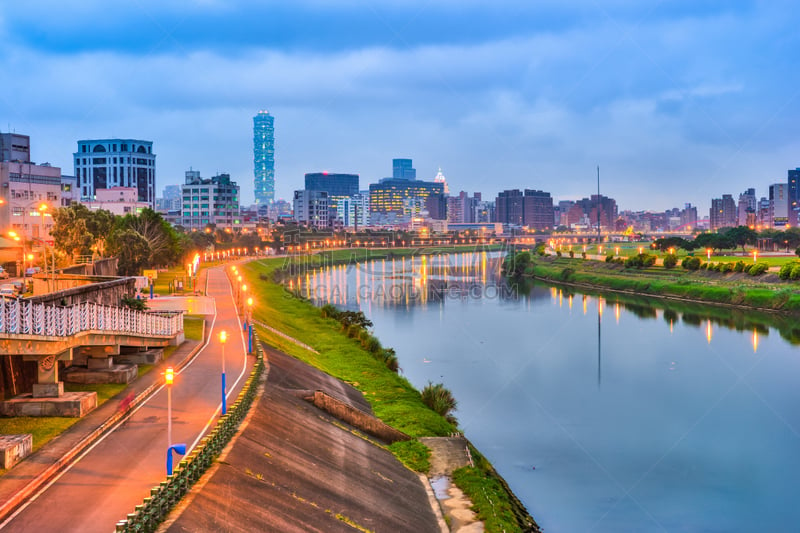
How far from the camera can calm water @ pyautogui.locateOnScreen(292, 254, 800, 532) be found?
27078 mm

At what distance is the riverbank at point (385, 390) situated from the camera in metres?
23.0

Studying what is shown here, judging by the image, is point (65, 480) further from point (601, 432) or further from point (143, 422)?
point (601, 432)

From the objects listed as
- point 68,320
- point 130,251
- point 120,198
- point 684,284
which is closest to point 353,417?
point 68,320

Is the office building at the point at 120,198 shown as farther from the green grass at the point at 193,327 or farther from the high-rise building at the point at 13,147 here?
the green grass at the point at 193,327

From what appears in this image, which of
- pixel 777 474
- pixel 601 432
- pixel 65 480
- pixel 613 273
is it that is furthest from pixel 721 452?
pixel 613 273

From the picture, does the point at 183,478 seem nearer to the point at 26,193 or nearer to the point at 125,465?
the point at 125,465

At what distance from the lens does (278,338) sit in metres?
43.8

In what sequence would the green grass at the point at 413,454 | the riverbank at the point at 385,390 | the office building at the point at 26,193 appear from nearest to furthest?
the riverbank at the point at 385,390, the green grass at the point at 413,454, the office building at the point at 26,193

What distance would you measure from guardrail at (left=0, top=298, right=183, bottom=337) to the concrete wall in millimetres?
7435

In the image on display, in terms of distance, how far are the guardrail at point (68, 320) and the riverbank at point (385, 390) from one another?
414 inches

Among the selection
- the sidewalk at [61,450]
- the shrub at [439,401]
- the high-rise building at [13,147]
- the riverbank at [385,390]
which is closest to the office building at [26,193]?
the high-rise building at [13,147]

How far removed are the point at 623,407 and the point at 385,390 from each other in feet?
44.3

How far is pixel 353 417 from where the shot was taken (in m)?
27.7

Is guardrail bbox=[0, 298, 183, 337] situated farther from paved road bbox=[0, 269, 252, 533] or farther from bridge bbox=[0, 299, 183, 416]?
paved road bbox=[0, 269, 252, 533]
